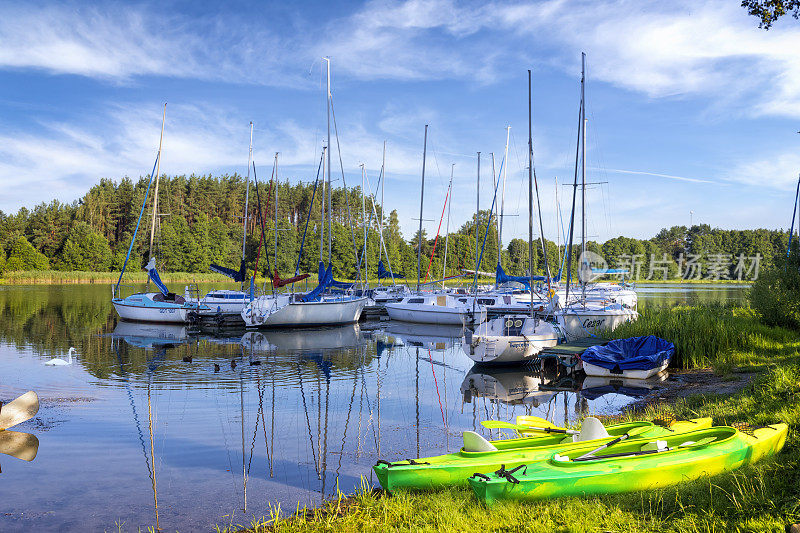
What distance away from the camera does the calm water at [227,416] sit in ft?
26.6

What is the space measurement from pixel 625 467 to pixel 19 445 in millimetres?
10093

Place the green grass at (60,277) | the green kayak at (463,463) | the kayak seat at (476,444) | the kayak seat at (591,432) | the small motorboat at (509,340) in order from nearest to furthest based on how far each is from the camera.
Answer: the green kayak at (463,463) → the kayak seat at (476,444) → the kayak seat at (591,432) → the small motorboat at (509,340) → the green grass at (60,277)

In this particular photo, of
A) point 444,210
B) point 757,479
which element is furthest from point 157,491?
point 444,210

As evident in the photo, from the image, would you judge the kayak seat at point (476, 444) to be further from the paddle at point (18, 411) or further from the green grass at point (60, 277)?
the green grass at point (60, 277)

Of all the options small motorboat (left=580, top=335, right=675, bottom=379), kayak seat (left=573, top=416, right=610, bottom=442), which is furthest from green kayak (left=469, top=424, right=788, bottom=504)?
small motorboat (left=580, top=335, right=675, bottom=379)

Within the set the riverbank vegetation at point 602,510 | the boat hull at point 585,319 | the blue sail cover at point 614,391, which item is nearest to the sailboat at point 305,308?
the boat hull at point 585,319

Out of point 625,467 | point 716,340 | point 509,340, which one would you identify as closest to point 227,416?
point 625,467

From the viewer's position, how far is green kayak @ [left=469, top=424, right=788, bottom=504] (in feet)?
22.2

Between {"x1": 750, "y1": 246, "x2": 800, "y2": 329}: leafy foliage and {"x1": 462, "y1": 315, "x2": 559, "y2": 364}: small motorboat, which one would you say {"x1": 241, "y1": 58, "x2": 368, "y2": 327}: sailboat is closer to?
{"x1": 462, "y1": 315, "x2": 559, "y2": 364}: small motorboat

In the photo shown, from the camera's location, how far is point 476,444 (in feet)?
25.7

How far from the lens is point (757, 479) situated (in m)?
6.47

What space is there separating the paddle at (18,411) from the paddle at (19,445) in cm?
26

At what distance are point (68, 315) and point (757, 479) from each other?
3582 cm

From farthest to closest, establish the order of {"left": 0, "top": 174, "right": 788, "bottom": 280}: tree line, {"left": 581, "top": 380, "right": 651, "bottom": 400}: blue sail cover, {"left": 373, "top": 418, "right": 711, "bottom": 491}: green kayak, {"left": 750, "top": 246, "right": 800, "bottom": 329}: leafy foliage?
{"left": 0, "top": 174, "right": 788, "bottom": 280}: tree line
{"left": 750, "top": 246, "right": 800, "bottom": 329}: leafy foliage
{"left": 581, "top": 380, "right": 651, "bottom": 400}: blue sail cover
{"left": 373, "top": 418, "right": 711, "bottom": 491}: green kayak
